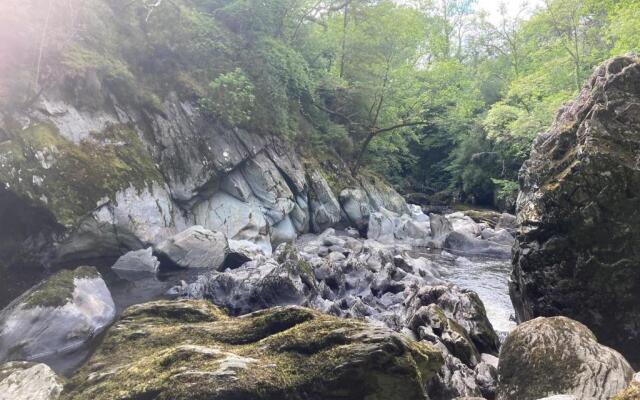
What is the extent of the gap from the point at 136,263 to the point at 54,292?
5337 mm

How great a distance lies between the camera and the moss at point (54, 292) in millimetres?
8766

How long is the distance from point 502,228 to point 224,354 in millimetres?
22567

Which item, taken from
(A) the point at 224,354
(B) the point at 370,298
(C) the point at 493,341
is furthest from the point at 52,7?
(C) the point at 493,341

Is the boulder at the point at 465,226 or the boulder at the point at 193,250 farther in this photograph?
the boulder at the point at 465,226

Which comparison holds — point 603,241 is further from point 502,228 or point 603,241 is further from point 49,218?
point 502,228

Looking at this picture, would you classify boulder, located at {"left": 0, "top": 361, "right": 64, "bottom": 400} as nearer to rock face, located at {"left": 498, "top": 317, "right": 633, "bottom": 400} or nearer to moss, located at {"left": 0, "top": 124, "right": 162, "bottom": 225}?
rock face, located at {"left": 498, "top": 317, "right": 633, "bottom": 400}

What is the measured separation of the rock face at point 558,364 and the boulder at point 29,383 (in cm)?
503

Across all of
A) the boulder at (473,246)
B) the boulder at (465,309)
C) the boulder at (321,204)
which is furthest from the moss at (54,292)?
the boulder at (473,246)

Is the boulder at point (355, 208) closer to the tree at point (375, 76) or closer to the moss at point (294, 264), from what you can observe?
the tree at point (375, 76)

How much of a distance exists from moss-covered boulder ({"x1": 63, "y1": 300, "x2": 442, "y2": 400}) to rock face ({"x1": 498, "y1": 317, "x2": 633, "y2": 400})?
0.89 m

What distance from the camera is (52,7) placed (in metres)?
15.3

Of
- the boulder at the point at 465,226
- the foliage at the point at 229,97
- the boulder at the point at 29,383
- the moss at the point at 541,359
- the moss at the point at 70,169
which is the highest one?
the foliage at the point at 229,97

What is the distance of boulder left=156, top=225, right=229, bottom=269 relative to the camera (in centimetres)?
1489

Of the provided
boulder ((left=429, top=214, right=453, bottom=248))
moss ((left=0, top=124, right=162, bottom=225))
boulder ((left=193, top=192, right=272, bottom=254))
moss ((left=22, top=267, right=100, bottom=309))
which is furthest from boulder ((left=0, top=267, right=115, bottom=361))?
boulder ((left=429, top=214, right=453, bottom=248))
